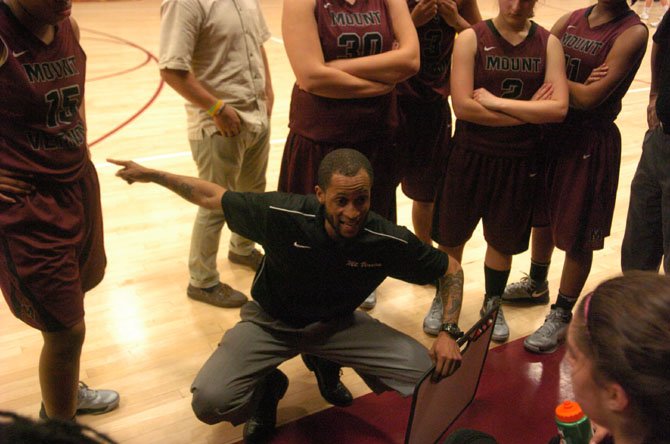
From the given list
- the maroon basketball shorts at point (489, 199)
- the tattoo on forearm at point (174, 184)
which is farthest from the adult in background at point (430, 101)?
the tattoo on forearm at point (174, 184)

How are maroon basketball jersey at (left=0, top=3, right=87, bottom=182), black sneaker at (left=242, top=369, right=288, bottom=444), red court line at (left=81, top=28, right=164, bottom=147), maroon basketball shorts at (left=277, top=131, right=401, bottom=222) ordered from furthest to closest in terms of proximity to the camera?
red court line at (left=81, top=28, right=164, bottom=147), maroon basketball shorts at (left=277, top=131, right=401, bottom=222), black sneaker at (left=242, top=369, right=288, bottom=444), maroon basketball jersey at (left=0, top=3, right=87, bottom=182)

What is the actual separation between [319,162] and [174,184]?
0.63 meters

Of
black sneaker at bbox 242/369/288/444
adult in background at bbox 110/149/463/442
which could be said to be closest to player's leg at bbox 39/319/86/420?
adult in background at bbox 110/149/463/442

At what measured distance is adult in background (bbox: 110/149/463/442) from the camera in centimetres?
222

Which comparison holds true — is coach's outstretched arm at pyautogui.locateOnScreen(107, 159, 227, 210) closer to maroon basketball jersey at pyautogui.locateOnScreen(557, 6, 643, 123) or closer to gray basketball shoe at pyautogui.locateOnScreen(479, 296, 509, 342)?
gray basketball shoe at pyautogui.locateOnScreen(479, 296, 509, 342)

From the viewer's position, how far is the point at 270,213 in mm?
2291

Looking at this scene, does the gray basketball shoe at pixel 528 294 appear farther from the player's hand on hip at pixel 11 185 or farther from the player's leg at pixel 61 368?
the player's hand on hip at pixel 11 185

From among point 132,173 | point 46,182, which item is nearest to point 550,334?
point 132,173

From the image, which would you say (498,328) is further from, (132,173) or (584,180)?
(132,173)

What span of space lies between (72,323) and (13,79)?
783 mm

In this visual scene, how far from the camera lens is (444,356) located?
2.18 meters

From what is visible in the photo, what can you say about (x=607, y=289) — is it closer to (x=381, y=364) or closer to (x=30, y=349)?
(x=381, y=364)

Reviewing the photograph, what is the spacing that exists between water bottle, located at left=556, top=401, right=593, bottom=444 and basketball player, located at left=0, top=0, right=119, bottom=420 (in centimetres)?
140

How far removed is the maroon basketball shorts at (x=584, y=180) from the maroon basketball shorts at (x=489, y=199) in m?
0.12
